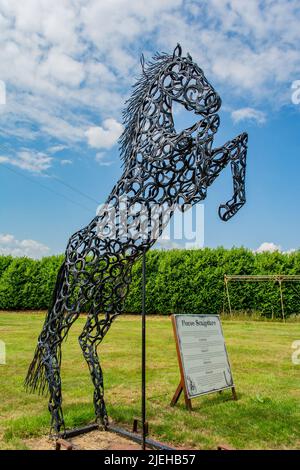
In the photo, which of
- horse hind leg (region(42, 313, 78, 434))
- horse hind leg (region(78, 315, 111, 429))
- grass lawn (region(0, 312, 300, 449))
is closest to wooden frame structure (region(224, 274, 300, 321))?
grass lawn (region(0, 312, 300, 449))

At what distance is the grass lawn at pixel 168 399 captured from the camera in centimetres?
406

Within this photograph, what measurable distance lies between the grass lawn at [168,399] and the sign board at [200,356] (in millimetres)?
244

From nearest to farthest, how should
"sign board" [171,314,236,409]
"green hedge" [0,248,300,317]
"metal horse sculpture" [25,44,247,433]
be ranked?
1. "metal horse sculpture" [25,44,247,433]
2. "sign board" [171,314,236,409]
3. "green hedge" [0,248,300,317]

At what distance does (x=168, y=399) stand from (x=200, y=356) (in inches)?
27.9

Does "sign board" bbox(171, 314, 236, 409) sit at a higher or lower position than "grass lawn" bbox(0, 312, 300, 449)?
higher

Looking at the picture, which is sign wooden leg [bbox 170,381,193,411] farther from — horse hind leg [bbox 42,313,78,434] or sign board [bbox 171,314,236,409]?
horse hind leg [bbox 42,313,78,434]

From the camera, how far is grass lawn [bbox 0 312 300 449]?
406 centimetres

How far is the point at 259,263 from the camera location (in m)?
16.1

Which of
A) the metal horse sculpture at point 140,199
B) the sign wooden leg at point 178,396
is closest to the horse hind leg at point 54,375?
the metal horse sculpture at point 140,199

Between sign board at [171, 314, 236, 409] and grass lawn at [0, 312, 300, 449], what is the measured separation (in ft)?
0.80

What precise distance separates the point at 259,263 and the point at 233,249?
3.72 feet

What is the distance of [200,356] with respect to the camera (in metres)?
5.30
